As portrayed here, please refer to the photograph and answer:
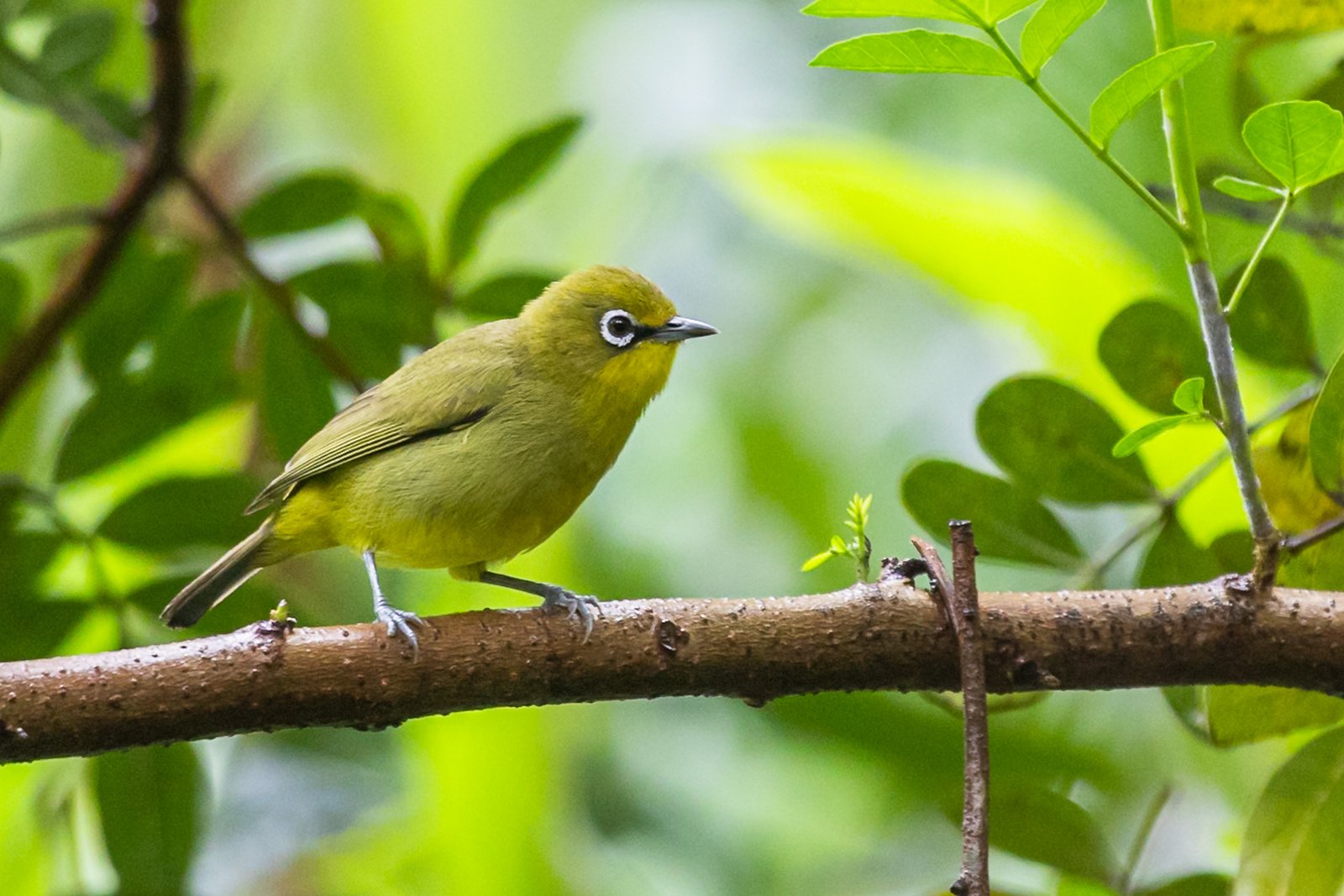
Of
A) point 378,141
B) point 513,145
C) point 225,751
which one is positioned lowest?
point 225,751

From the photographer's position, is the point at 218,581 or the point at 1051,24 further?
the point at 218,581

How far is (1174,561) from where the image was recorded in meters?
2.35

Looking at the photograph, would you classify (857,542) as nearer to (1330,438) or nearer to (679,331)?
(1330,438)

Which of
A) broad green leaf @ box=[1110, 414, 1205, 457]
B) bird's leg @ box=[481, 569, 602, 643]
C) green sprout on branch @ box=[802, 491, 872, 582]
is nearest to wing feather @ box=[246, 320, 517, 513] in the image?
bird's leg @ box=[481, 569, 602, 643]

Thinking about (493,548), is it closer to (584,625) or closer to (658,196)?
(584,625)

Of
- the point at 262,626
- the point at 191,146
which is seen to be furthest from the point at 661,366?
the point at 262,626

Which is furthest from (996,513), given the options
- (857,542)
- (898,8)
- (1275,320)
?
(898,8)

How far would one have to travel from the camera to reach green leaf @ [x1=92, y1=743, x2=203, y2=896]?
285 cm

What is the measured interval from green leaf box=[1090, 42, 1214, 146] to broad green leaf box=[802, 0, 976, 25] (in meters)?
0.19

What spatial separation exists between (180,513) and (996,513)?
1.76m

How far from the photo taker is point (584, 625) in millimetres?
2078

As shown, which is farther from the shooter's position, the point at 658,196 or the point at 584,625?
the point at 658,196

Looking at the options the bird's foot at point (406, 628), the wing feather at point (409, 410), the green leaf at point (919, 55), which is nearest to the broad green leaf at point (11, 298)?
the wing feather at point (409, 410)

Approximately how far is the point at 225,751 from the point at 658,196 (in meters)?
2.91
